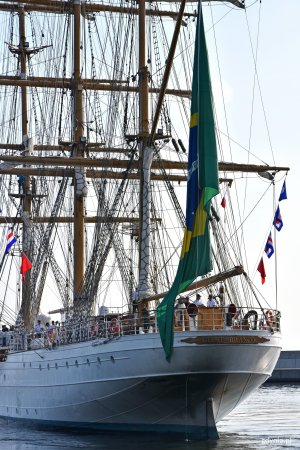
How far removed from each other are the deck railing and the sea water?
3.51 meters

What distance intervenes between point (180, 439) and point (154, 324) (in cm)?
389

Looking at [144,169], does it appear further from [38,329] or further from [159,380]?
[38,329]

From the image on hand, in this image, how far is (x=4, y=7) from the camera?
2817 inches

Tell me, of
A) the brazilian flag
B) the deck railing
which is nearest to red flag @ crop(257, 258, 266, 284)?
the deck railing

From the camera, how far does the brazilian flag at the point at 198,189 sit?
41.2m

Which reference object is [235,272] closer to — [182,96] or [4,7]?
[182,96]

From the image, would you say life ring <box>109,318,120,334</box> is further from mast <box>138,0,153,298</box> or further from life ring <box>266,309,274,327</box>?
life ring <box>266,309,274,327</box>

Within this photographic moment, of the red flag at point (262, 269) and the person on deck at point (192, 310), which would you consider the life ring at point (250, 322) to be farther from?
the red flag at point (262, 269)

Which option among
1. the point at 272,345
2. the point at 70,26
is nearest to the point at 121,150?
the point at 70,26

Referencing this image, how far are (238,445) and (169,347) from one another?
3870 mm

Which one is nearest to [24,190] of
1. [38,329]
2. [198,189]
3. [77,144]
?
[77,144]

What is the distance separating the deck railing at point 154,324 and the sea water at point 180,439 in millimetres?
3509

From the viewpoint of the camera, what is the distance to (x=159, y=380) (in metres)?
43.0

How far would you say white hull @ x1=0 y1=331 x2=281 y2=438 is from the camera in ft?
139
